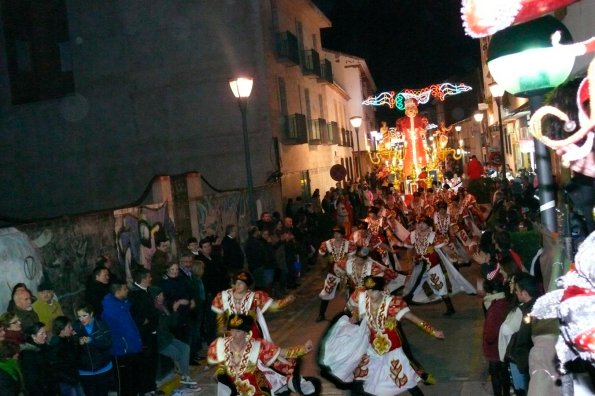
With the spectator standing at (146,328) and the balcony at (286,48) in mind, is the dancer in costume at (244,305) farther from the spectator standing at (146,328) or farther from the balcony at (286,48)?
the balcony at (286,48)

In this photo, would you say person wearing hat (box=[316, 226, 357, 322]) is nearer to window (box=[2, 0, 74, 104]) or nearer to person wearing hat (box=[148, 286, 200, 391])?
person wearing hat (box=[148, 286, 200, 391])

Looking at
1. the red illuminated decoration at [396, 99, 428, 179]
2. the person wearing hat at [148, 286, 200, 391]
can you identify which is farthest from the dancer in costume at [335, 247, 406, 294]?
the red illuminated decoration at [396, 99, 428, 179]

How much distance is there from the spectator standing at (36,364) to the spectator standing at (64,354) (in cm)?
11

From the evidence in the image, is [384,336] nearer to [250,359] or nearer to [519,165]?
[250,359]

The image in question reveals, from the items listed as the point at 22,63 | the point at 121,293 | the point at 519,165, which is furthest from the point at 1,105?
the point at 519,165

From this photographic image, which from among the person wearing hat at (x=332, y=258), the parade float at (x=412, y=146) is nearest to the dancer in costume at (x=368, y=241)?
the person wearing hat at (x=332, y=258)

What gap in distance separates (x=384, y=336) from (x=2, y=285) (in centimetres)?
505

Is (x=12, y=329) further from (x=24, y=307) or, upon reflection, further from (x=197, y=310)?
(x=197, y=310)

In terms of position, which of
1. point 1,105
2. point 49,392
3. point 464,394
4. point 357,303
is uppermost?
point 1,105

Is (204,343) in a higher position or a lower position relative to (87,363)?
lower

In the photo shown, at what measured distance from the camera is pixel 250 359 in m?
6.91

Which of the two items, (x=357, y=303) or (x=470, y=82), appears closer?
(x=357, y=303)

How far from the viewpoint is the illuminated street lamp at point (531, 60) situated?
3926mm

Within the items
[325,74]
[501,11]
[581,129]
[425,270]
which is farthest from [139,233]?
[325,74]
